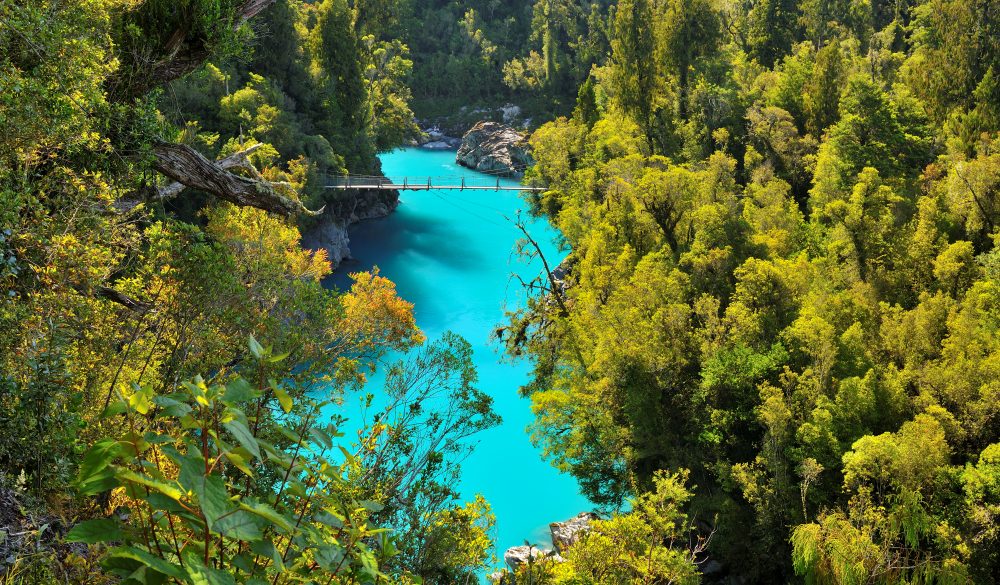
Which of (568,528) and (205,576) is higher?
(568,528)

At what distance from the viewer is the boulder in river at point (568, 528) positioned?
13.2m

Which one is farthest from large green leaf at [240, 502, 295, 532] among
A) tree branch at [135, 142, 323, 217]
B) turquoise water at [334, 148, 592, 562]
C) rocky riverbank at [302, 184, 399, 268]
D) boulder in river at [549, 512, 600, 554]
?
rocky riverbank at [302, 184, 399, 268]

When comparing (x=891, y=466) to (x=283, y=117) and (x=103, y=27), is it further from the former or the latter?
(x=283, y=117)

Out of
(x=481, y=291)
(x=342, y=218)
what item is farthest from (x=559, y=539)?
(x=342, y=218)

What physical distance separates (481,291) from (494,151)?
22686 mm

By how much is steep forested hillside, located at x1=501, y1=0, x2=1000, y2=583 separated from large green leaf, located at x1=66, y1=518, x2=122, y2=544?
23.9 feet

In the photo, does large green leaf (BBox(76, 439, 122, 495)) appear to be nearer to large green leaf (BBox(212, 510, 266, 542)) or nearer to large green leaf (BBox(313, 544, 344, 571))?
large green leaf (BBox(212, 510, 266, 542))

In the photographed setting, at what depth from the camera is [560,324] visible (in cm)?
1599

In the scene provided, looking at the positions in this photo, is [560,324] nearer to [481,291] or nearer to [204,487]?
[481,291]

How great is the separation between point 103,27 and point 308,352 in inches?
169

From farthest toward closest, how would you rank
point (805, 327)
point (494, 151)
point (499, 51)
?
point (499, 51) < point (494, 151) < point (805, 327)

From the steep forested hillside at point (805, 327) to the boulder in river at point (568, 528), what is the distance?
2.10 feet

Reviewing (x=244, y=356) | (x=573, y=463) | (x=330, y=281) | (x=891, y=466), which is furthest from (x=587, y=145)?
(x=244, y=356)

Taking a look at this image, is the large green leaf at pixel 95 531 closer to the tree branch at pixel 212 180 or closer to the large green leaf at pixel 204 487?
the large green leaf at pixel 204 487
